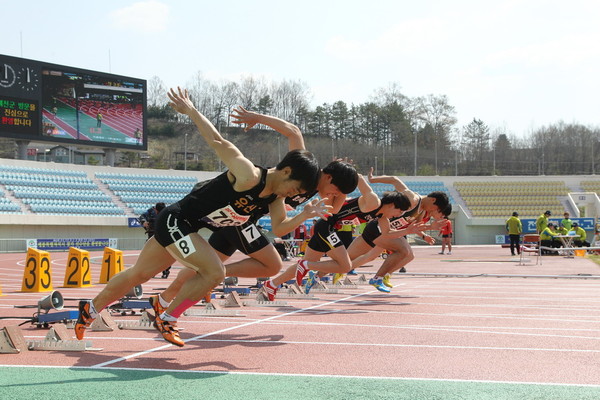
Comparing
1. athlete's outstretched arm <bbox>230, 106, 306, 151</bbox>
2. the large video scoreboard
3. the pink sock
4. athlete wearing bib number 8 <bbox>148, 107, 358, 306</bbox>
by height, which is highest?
the large video scoreboard

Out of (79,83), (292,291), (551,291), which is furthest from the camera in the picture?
(79,83)

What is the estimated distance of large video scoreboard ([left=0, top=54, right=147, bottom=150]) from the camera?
114 ft

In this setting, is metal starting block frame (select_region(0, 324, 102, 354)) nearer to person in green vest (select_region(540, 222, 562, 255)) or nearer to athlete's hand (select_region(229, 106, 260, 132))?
athlete's hand (select_region(229, 106, 260, 132))

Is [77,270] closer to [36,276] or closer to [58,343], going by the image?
[36,276]

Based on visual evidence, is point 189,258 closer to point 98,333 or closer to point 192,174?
point 98,333

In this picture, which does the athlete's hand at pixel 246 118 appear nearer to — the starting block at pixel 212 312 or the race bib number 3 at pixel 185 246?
the starting block at pixel 212 312

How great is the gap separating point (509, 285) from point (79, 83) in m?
30.7

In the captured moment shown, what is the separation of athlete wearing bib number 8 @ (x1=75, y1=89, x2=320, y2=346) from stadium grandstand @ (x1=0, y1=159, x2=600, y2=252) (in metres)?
30.2

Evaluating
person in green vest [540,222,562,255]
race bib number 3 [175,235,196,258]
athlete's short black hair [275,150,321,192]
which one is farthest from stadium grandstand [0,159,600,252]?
athlete's short black hair [275,150,321,192]

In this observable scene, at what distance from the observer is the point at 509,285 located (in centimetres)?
1344

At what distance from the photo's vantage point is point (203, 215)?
219 inches

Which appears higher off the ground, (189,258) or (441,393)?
(189,258)

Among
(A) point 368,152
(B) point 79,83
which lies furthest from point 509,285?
(A) point 368,152

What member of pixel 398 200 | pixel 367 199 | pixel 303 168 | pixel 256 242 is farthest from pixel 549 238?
pixel 303 168
